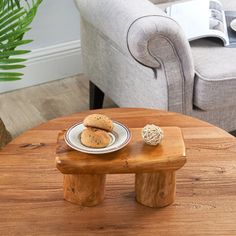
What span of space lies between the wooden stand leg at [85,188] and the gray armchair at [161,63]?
2.13 feet

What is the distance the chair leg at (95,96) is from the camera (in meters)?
2.26

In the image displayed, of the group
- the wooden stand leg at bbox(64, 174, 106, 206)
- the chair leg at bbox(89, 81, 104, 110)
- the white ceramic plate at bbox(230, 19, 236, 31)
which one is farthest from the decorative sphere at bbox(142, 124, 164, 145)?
the chair leg at bbox(89, 81, 104, 110)

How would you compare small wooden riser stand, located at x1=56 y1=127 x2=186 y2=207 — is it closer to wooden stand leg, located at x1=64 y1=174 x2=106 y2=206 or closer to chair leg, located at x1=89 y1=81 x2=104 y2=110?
wooden stand leg, located at x1=64 y1=174 x2=106 y2=206

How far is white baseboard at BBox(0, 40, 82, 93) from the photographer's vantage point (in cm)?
254

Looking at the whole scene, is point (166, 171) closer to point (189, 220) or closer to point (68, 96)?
point (189, 220)

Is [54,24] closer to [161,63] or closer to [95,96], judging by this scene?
[95,96]

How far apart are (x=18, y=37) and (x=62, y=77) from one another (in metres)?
1.21

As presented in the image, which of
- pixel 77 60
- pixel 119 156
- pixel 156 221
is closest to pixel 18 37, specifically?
pixel 119 156

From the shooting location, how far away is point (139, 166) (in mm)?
1051

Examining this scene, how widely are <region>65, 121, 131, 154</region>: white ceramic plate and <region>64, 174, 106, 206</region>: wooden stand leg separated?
0.07 m

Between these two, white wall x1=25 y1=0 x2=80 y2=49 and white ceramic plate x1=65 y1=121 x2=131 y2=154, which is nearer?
white ceramic plate x1=65 y1=121 x2=131 y2=154

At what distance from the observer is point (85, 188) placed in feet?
3.64

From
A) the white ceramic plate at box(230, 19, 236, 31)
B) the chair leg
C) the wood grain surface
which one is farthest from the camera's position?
the chair leg

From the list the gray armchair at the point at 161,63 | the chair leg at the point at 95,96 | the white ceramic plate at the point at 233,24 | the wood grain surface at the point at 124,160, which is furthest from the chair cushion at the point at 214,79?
the wood grain surface at the point at 124,160
